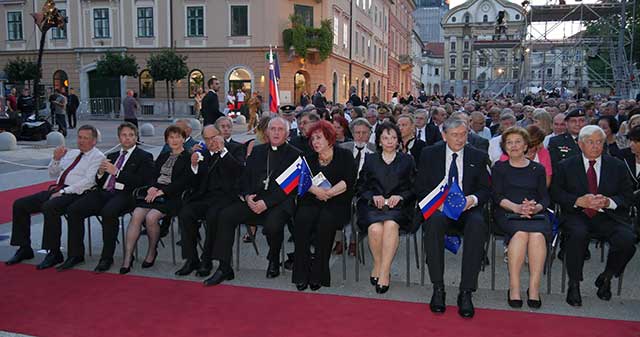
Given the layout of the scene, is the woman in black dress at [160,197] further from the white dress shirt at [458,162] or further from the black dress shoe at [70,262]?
the white dress shirt at [458,162]

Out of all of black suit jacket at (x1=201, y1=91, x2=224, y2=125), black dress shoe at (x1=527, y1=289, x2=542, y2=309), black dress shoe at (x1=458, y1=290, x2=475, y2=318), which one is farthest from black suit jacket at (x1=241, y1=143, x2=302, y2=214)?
black suit jacket at (x1=201, y1=91, x2=224, y2=125)

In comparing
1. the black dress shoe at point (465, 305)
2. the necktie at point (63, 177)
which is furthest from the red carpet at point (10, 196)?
the black dress shoe at point (465, 305)

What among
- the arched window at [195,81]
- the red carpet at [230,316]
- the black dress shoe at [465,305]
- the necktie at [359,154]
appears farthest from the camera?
the arched window at [195,81]

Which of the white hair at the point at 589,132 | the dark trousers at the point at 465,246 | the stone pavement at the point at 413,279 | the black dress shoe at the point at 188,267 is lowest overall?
the stone pavement at the point at 413,279

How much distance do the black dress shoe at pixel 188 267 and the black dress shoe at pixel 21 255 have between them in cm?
171

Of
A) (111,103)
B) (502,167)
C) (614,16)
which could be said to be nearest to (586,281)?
(502,167)

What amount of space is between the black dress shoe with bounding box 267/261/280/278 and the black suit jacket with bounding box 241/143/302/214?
1.71 feet

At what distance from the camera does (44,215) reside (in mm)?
5727

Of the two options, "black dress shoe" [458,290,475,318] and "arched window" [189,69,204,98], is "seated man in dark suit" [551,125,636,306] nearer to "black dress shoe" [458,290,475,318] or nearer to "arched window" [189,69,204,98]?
"black dress shoe" [458,290,475,318]

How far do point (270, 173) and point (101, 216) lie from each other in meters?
1.74

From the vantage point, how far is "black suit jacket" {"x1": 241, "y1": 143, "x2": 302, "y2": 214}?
5449mm

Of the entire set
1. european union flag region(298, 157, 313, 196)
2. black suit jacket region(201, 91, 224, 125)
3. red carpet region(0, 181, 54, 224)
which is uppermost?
black suit jacket region(201, 91, 224, 125)

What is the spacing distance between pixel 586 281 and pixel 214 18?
2933 cm

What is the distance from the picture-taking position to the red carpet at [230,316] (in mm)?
Answer: 4125
